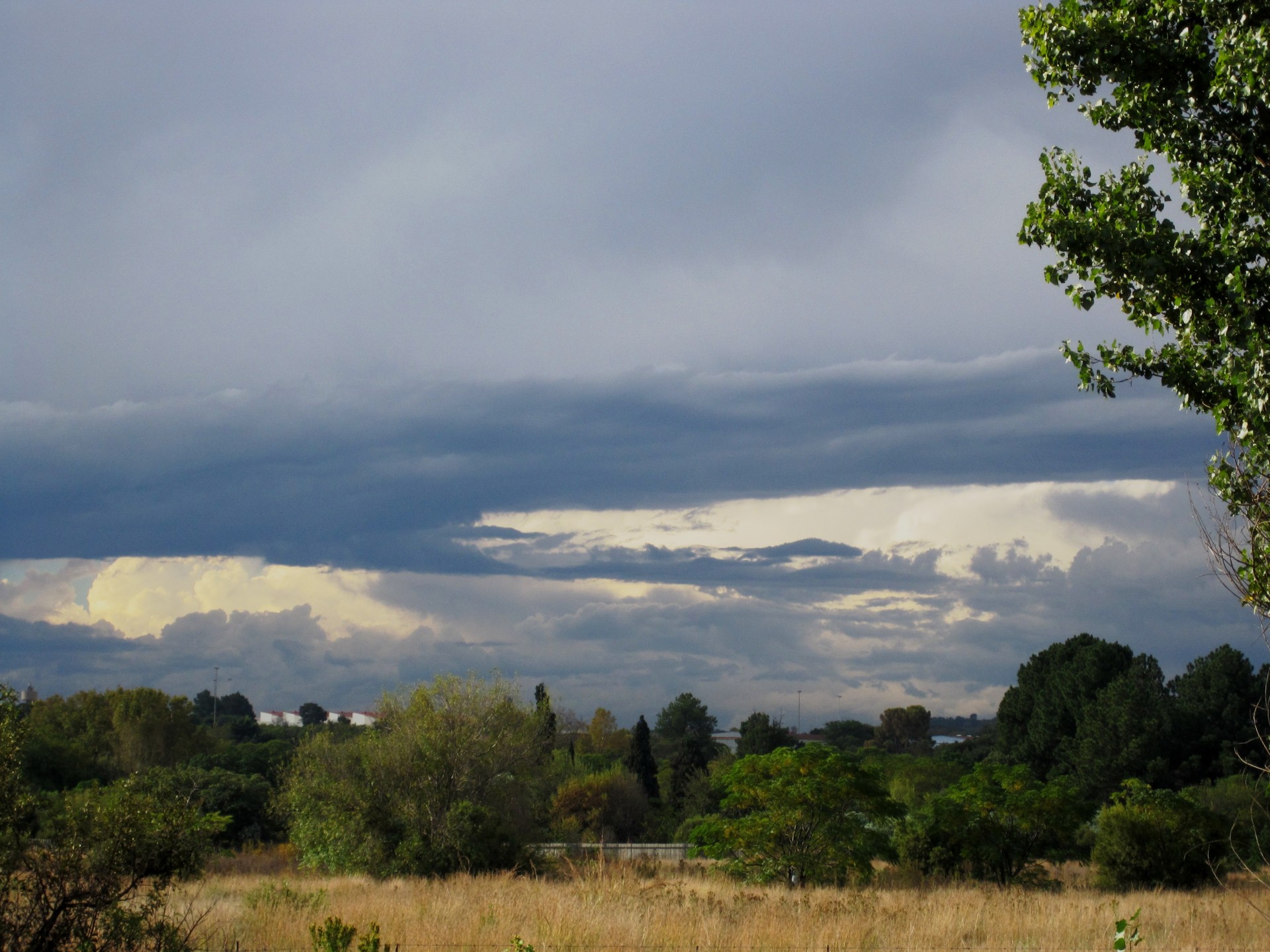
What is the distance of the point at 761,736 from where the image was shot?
69062 mm

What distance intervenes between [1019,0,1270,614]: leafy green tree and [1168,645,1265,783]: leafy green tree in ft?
158

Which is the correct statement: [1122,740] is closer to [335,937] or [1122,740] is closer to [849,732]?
[335,937]

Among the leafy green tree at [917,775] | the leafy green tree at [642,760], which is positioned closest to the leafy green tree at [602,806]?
the leafy green tree at [642,760]

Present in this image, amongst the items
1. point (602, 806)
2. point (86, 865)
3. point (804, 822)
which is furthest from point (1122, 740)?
point (86, 865)

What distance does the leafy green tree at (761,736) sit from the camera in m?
68.5

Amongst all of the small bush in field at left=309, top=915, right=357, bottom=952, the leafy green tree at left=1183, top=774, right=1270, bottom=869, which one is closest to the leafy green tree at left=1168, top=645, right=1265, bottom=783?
the leafy green tree at left=1183, top=774, right=1270, bottom=869

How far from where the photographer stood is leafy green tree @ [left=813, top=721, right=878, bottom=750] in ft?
412

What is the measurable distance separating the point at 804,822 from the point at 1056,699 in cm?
4187

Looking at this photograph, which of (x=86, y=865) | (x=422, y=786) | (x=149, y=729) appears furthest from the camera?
(x=149, y=729)

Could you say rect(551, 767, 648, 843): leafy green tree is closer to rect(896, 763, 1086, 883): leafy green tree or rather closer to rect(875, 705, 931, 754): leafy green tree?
rect(896, 763, 1086, 883): leafy green tree

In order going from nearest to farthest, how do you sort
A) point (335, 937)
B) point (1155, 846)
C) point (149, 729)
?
1. point (335, 937)
2. point (1155, 846)
3. point (149, 729)

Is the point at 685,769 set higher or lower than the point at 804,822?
lower

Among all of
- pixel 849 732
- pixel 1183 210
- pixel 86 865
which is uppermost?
pixel 1183 210

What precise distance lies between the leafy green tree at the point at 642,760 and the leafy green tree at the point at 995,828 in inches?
1449
